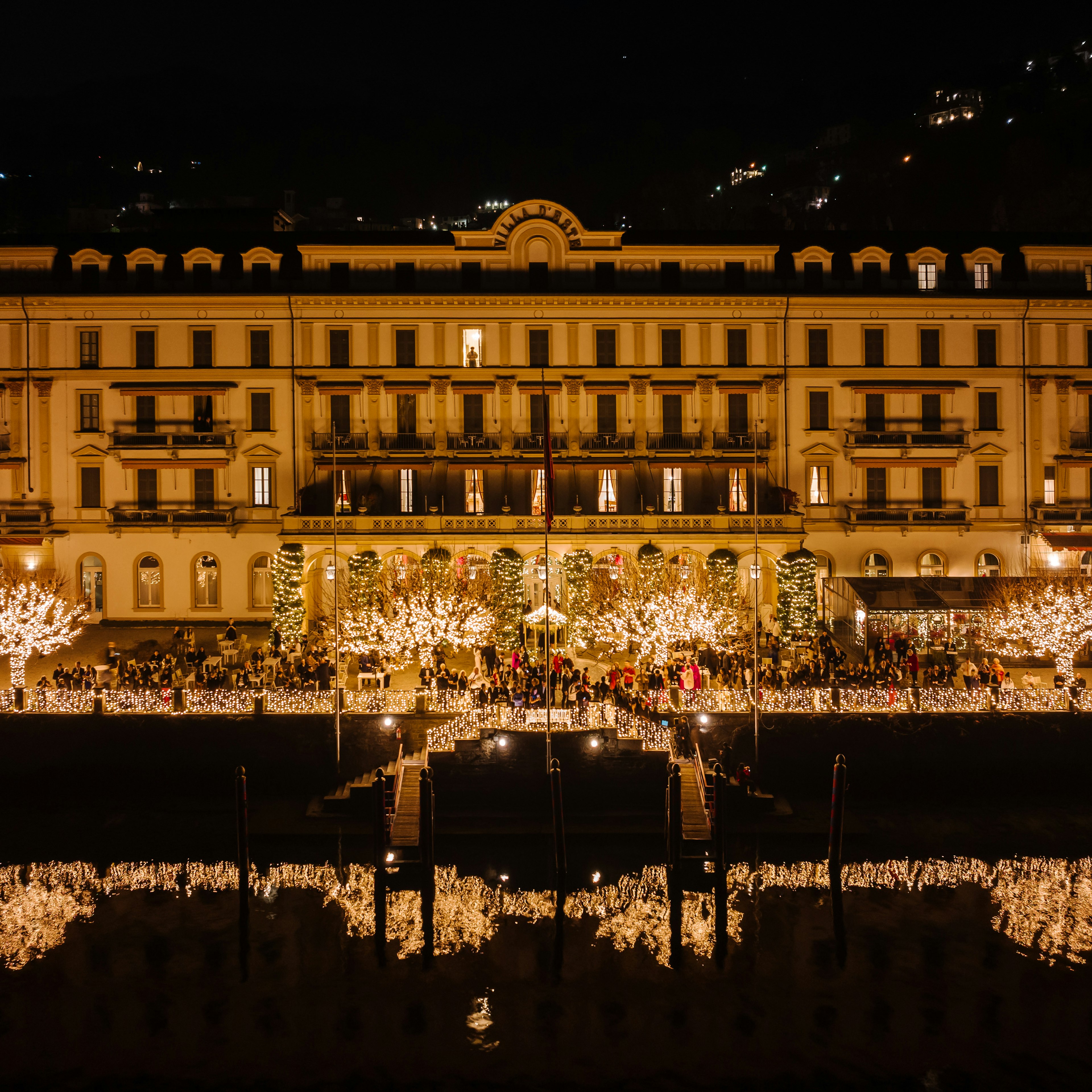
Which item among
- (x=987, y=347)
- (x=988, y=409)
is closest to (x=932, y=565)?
(x=988, y=409)

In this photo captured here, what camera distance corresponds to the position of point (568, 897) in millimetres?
30500

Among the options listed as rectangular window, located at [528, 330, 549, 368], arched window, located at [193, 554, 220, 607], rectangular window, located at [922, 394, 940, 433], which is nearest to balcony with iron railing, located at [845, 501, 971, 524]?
rectangular window, located at [922, 394, 940, 433]

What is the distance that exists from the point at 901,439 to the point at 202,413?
125ft

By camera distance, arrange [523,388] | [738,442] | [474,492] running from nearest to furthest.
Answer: [474,492] < [738,442] < [523,388]

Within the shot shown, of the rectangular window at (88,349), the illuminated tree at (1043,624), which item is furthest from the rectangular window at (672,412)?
the rectangular window at (88,349)

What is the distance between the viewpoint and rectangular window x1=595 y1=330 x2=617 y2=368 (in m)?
55.0

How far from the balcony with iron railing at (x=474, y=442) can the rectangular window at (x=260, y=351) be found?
10955mm

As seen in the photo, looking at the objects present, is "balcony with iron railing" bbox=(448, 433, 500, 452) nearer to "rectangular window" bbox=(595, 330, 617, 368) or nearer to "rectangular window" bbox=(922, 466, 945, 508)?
"rectangular window" bbox=(595, 330, 617, 368)

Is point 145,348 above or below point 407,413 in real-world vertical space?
above

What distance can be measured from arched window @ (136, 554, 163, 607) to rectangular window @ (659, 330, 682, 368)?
29.6 metres

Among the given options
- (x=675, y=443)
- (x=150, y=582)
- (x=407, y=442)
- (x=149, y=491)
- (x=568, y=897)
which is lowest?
(x=568, y=897)

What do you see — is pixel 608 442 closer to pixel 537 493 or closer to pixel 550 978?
pixel 537 493

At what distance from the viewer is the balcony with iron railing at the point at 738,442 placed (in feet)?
178

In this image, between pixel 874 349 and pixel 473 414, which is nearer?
pixel 473 414
